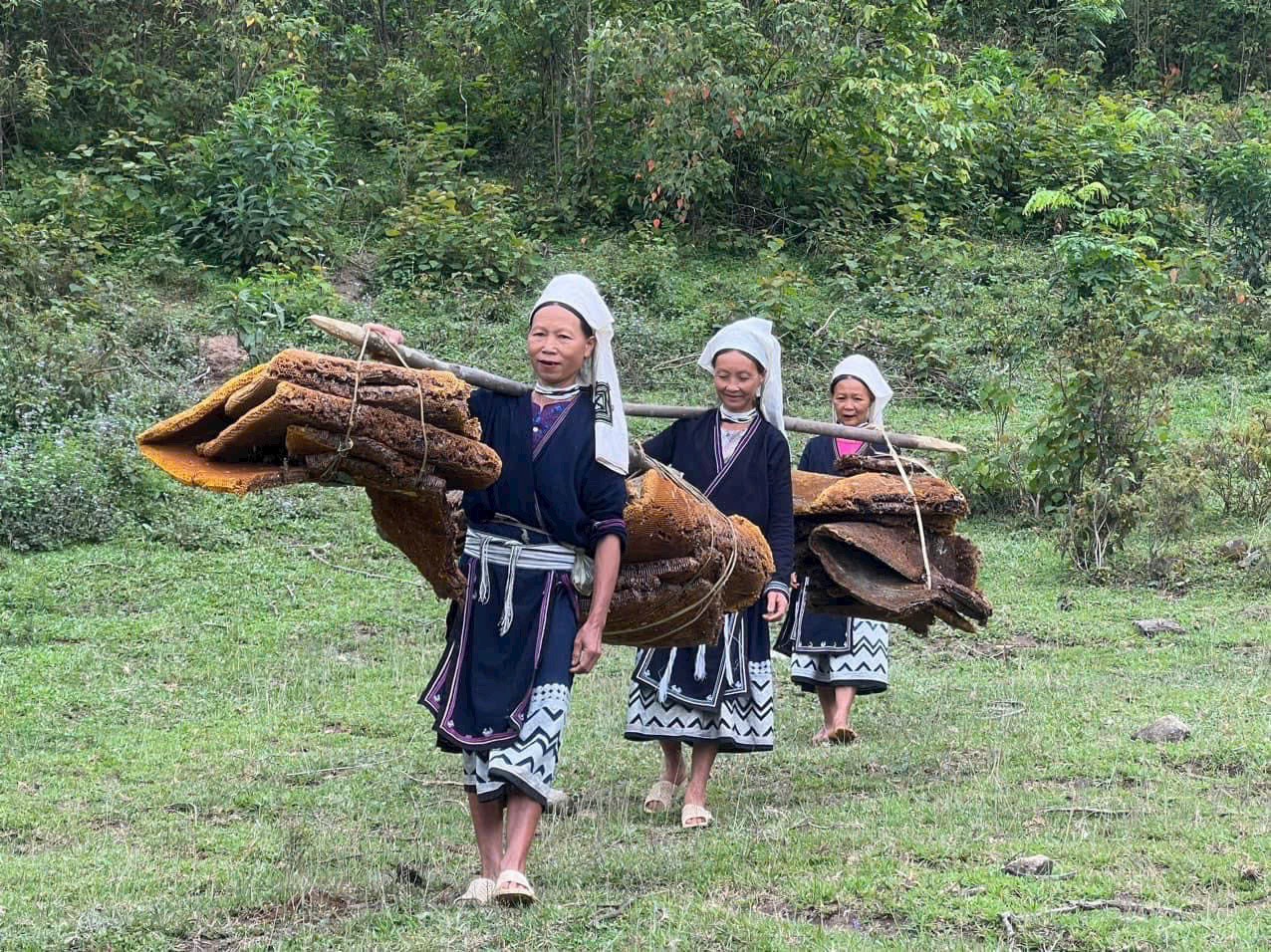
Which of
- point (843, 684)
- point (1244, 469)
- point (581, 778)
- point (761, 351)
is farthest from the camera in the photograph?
point (1244, 469)

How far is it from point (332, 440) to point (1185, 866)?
2.74 metres

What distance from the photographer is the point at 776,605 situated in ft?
20.1

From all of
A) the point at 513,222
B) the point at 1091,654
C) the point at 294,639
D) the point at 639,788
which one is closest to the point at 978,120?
the point at 513,222

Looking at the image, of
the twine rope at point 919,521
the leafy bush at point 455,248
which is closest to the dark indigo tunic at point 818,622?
the twine rope at point 919,521

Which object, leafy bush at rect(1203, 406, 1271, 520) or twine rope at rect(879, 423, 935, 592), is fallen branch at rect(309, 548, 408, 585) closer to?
twine rope at rect(879, 423, 935, 592)

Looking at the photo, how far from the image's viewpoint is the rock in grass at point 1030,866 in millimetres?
4637

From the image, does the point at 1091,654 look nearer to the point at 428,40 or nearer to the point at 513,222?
the point at 513,222

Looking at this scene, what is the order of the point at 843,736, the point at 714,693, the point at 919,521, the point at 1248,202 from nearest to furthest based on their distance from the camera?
the point at 714,693 < the point at 919,521 < the point at 843,736 < the point at 1248,202

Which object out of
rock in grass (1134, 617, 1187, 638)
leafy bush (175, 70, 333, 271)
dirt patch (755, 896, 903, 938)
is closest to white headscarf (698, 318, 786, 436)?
dirt patch (755, 896, 903, 938)

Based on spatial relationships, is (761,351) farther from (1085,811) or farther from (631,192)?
(631,192)

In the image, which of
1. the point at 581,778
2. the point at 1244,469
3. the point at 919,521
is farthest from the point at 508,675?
the point at 1244,469

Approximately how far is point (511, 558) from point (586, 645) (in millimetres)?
352

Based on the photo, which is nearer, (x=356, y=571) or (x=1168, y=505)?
(x=356, y=571)

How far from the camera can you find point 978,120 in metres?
18.1
